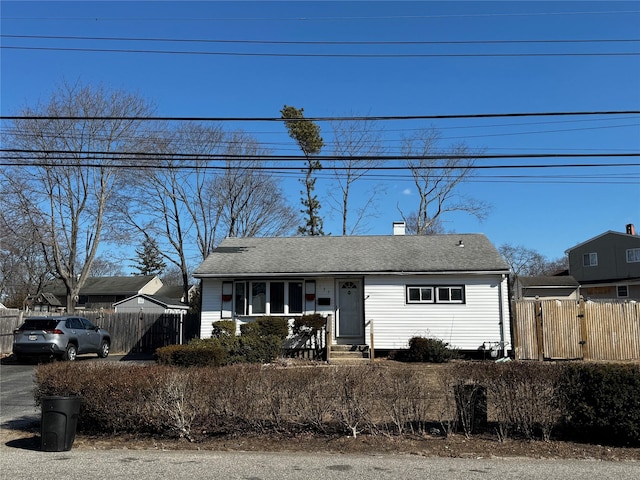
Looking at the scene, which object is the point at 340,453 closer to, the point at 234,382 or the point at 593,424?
the point at 234,382

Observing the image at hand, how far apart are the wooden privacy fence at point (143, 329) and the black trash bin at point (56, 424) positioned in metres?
15.8

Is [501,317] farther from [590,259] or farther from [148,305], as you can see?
[148,305]

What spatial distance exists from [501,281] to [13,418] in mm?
15246

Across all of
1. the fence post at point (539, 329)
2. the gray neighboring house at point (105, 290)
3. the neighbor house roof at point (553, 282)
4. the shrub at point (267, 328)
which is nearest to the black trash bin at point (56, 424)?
the shrub at point (267, 328)

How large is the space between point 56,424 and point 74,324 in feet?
41.4

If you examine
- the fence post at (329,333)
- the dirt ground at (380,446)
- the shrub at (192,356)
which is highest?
the fence post at (329,333)

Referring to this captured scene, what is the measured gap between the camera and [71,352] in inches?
713

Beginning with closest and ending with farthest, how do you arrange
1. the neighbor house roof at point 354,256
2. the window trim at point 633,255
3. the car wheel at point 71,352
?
the car wheel at point 71,352, the neighbor house roof at point 354,256, the window trim at point 633,255

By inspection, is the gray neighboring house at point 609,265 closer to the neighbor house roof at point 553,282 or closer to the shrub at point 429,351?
the neighbor house roof at point 553,282

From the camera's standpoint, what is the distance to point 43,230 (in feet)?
91.7

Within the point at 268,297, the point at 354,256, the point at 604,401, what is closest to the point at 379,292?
the point at 354,256

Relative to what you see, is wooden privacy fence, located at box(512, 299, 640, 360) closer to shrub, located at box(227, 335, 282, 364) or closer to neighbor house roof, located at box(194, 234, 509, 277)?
neighbor house roof, located at box(194, 234, 509, 277)

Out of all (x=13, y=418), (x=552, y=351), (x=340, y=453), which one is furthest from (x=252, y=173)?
(x=340, y=453)

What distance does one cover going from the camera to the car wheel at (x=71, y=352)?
1784 cm
